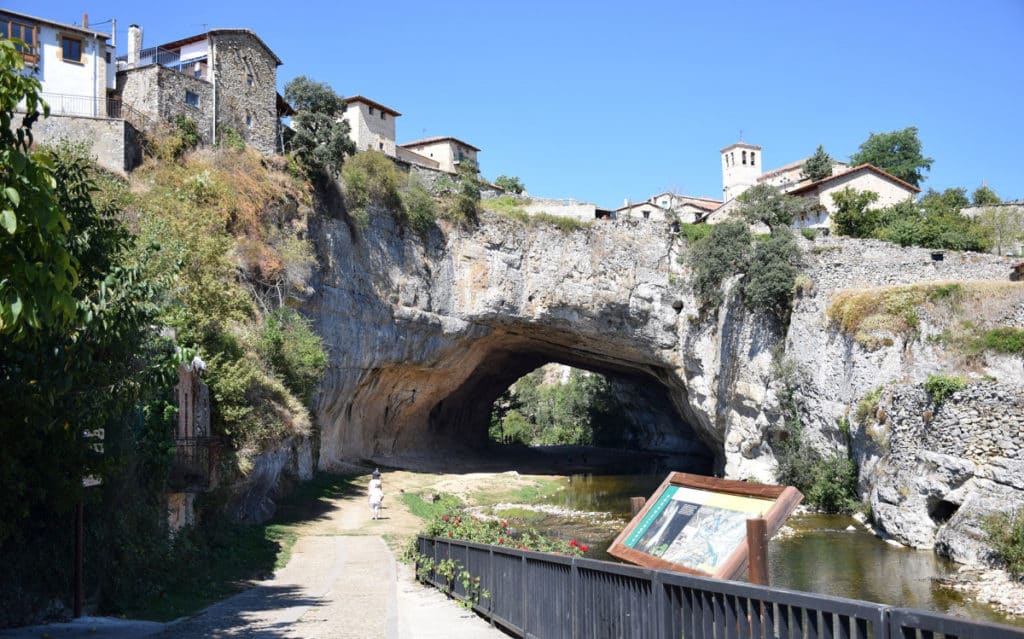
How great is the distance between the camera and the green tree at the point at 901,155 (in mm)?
70688

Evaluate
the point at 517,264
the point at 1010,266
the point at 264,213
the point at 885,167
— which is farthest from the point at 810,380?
the point at 885,167

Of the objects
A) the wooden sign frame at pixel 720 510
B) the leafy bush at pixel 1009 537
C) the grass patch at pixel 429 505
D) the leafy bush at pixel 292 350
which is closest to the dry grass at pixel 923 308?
the leafy bush at pixel 1009 537

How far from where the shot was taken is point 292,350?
2595 cm

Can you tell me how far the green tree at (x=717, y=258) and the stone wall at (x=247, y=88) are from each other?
19283mm

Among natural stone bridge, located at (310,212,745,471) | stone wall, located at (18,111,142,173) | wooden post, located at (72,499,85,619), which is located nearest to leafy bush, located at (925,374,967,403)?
natural stone bridge, located at (310,212,745,471)

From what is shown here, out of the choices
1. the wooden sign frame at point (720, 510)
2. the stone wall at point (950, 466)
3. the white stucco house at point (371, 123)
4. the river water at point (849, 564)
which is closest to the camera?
the wooden sign frame at point (720, 510)

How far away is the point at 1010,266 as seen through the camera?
33531mm

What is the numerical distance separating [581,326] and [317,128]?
49.9 ft

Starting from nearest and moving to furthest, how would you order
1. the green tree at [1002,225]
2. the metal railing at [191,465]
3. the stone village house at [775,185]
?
the metal railing at [191,465]
the green tree at [1002,225]
the stone village house at [775,185]

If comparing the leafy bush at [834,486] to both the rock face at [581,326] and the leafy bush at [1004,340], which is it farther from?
the leafy bush at [1004,340]

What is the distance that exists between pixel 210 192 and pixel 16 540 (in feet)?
59.1

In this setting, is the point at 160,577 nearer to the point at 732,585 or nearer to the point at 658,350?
the point at 732,585

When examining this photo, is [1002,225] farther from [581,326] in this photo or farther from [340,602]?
[340,602]

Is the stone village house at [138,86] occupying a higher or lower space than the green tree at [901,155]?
lower
